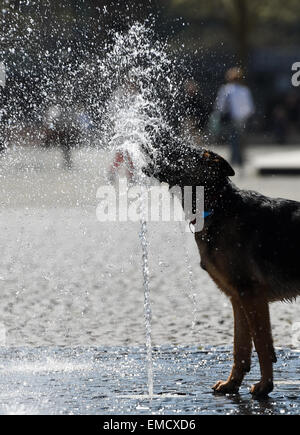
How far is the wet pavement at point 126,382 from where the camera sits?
5.91 metres

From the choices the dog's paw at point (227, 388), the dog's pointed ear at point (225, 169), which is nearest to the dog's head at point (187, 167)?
the dog's pointed ear at point (225, 169)

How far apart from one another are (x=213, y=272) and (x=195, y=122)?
15.4m

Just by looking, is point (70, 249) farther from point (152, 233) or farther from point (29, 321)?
point (29, 321)

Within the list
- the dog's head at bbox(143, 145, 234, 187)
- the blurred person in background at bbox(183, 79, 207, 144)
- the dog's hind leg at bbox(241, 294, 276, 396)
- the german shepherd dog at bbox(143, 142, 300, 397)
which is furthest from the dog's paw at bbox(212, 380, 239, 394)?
the blurred person in background at bbox(183, 79, 207, 144)

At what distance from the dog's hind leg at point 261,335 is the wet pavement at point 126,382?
0.08 meters

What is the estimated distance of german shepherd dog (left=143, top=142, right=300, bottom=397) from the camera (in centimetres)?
621

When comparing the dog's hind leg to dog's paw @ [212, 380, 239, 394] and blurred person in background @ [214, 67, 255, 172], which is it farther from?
blurred person in background @ [214, 67, 255, 172]

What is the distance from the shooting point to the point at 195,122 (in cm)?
2156

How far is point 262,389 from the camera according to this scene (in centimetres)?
617

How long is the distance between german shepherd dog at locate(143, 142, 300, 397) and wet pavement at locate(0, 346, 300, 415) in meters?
0.23

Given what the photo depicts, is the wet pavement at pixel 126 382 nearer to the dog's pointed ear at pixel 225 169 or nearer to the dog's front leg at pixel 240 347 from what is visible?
the dog's front leg at pixel 240 347

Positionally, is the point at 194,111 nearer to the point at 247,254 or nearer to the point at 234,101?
the point at 234,101

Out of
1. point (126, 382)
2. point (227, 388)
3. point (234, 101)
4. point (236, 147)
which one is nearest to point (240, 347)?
point (227, 388)
